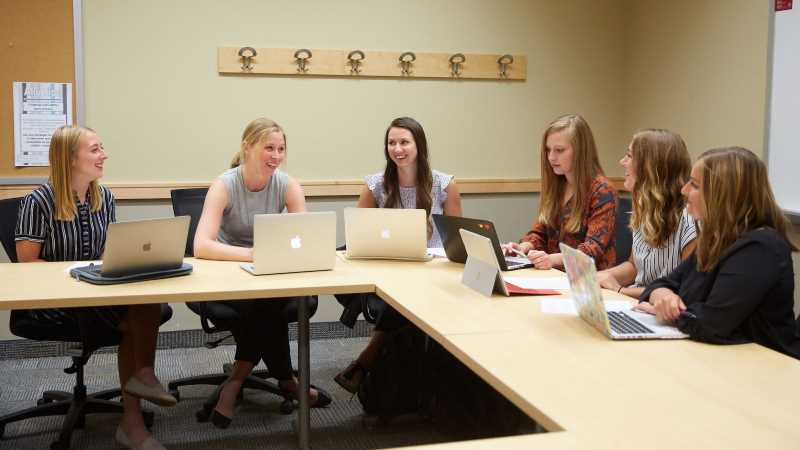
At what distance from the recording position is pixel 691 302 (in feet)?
6.41

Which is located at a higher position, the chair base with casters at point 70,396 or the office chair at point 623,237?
the office chair at point 623,237

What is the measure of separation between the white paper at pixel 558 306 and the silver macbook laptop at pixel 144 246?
118 centimetres

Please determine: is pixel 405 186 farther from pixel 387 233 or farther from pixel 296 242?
pixel 296 242

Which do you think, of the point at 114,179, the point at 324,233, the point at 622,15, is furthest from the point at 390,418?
the point at 622,15

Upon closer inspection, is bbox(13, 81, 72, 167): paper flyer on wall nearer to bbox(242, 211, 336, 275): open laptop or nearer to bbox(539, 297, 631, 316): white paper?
bbox(242, 211, 336, 275): open laptop

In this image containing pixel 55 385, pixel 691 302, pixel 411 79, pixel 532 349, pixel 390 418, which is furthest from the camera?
pixel 411 79

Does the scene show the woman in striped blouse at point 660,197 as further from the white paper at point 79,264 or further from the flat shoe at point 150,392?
the white paper at point 79,264

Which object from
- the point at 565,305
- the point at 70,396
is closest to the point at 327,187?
the point at 70,396

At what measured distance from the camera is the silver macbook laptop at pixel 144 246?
7.87ft

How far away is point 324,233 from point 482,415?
2.83 ft

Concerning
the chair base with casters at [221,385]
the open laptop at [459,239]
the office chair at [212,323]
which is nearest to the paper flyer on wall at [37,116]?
the office chair at [212,323]

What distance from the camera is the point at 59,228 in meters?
2.89

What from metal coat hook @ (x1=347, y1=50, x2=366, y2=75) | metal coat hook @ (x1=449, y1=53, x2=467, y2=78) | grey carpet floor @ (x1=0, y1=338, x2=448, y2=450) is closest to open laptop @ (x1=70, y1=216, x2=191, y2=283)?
grey carpet floor @ (x1=0, y1=338, x2=448, y2=450)

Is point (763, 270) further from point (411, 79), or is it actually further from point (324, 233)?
point (411, 79)
